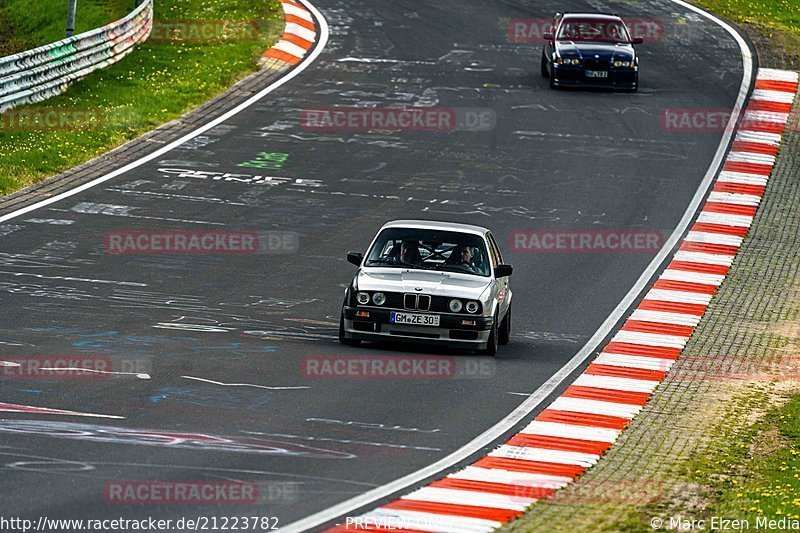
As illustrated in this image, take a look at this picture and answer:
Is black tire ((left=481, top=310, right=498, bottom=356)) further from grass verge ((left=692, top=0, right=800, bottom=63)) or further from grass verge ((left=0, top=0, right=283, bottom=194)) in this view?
grass verge ((left=692, top=0, right=800, bottom=63))

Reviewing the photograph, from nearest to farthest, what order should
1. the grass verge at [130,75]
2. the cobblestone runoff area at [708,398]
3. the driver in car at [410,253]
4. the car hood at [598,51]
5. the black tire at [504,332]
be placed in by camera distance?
the cobblestone runoff area at [708,398]
the driver in car at [410,253]
the black tire at [504,332]
the grass verge at [130,75]
the car hood at [598,51]

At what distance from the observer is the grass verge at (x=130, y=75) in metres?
27.0

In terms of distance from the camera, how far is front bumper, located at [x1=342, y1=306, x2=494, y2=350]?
16.7 meters

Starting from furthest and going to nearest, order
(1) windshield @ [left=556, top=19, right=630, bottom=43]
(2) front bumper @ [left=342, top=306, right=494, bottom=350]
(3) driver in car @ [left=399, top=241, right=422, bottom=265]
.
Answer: (1) windshield @ [left=556, top=19, right=630, bottom=43] < (3) driver in car @ [left=399, top=241, right=422, bottom=265] < (2) front bumper @ [left=342, top=306, right=494, bottom=350]

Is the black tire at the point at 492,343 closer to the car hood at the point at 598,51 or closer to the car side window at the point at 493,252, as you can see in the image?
the car side window at the point at 493,252

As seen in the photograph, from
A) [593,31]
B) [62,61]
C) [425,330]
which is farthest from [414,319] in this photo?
[593,31]

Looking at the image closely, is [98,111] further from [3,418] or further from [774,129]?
[3,418]

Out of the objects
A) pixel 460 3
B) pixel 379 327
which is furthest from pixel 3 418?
pixel 460 3

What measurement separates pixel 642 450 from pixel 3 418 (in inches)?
222

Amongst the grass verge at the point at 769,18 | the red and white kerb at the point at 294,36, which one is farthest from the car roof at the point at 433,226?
the grass verge at the point at 769,18

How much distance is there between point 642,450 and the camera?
524 inches

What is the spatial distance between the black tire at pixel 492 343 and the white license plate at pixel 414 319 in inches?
25.8

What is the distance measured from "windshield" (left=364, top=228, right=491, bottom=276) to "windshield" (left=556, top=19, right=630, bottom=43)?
17.0m

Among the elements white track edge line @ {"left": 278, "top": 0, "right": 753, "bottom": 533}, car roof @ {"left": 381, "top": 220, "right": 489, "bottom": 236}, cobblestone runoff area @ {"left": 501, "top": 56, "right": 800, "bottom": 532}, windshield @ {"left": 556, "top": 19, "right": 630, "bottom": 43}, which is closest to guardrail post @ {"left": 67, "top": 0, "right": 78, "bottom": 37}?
windshield @ {"left": 556, "top": 19, "right": 630, "bottom": 43}
